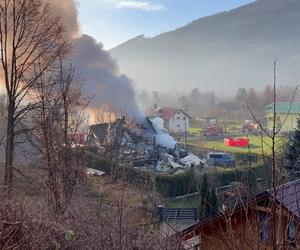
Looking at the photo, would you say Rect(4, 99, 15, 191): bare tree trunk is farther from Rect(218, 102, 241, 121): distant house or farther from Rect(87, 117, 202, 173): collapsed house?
Rect(218, 102, 241, 121): distant house

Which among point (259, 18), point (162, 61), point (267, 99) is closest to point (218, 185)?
point (267, 99)

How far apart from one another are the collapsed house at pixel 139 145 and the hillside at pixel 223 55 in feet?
356

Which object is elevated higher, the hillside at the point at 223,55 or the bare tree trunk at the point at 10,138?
the hillside at the point at 223,55

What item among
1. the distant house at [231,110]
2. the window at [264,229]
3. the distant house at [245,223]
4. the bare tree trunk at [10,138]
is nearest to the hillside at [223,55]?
the distant house at [231,110]

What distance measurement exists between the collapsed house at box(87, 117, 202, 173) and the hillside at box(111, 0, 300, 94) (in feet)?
356

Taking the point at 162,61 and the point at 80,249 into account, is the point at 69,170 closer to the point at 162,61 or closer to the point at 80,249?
the point at 80,249

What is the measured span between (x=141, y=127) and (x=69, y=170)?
2174 centimetres

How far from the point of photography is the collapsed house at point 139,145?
21234mm

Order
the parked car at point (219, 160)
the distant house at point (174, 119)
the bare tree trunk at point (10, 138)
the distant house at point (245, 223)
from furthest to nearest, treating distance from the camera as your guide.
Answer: the distant house at point (174, 119) < the parked car at point (219, 160) < the bare tree trunk at point (10, 138) < the distant house at point (245, 223)

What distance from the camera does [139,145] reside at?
83.4 feet

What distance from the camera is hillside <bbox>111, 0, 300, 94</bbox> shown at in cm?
14938

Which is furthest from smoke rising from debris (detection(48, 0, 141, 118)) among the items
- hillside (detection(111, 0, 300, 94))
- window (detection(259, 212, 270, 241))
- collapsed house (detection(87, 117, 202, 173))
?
hillside (detection(111, 0, 300, 94))

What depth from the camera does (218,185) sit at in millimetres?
18359

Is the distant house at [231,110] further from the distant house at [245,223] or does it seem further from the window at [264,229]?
the window at [264,229]
